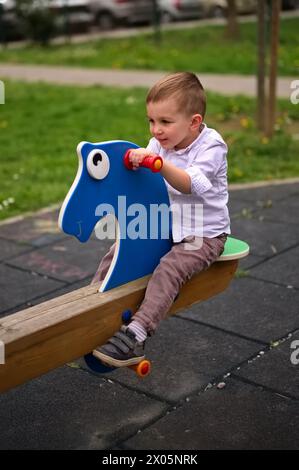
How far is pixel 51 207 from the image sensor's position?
6215 mm

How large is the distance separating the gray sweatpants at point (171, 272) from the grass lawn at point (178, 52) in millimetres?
9541

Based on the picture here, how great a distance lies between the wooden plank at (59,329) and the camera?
2.60 meters

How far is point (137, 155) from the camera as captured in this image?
111 inches

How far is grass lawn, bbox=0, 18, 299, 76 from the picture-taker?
44.7ft

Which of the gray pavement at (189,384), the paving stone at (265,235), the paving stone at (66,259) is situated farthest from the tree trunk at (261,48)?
the gray pavement at (189,384)

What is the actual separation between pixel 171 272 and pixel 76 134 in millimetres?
6037

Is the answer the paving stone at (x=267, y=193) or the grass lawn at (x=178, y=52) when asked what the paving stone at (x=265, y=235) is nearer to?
the paving stone at (x=267, y=193)

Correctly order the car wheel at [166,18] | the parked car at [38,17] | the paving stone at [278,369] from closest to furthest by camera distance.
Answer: the paving stone at [278,369] → the parked car at [38,17] → the car wheel at [166,18]

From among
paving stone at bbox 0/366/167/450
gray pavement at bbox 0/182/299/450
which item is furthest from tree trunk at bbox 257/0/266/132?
paving stone at bbox 0/366/167/450

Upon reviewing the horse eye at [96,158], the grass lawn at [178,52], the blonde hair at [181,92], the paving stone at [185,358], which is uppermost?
the blonde hair at [181,92]

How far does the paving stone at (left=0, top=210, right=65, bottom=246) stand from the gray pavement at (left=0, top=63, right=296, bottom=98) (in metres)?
5.28

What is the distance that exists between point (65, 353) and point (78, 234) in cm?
44
